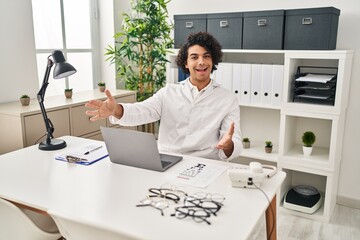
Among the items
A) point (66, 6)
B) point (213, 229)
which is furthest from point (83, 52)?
point (213, 229)

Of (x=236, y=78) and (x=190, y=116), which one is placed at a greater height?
(x=236, y=78)

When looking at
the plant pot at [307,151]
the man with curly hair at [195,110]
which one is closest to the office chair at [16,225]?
the man with curly hair at [195,110]

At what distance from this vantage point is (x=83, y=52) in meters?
3.66

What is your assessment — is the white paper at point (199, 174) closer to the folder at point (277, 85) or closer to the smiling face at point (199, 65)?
the smiling face at point (199, 65)

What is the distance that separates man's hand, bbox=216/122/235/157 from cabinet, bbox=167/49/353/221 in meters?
1.01

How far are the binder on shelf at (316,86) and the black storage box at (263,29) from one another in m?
0.32

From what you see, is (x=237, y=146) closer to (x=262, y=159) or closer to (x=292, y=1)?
(x=262, y=159)

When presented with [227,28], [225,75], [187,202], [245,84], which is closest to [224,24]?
[227,28]

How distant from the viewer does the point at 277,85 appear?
271 centimetres

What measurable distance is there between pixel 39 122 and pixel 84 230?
1.49 m

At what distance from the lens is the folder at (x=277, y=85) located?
8.78 feet

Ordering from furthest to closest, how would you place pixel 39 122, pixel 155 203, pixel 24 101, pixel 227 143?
pixel 24 101 → pixel 39 122 → pixel 227 143 → pixel 155 203

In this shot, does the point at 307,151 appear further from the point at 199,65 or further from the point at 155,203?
the point at 155,203

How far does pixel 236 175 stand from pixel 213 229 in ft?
1.16
